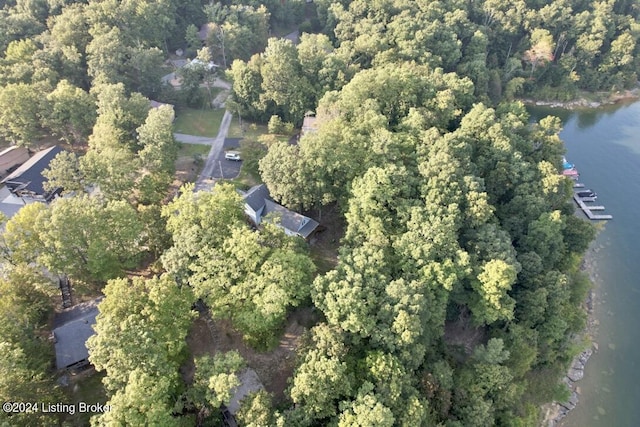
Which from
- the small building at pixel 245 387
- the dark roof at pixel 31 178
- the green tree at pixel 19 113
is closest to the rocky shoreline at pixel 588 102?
the small building at pixel 245 387

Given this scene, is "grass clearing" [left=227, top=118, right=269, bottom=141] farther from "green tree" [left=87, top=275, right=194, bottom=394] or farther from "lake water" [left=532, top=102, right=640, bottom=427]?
"lake water" [left=532, top=102, right=640, bottom=427]

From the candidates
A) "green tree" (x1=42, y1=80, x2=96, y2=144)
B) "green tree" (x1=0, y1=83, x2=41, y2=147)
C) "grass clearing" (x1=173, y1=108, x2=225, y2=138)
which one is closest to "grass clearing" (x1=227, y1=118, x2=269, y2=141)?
"grass clearing" (x1=173, y1=108, x2=225, y2=138)

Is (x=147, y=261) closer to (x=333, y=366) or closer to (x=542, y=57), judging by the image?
(x=333, y=366)

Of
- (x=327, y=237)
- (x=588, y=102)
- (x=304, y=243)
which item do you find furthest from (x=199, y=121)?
(x=588, y=102)

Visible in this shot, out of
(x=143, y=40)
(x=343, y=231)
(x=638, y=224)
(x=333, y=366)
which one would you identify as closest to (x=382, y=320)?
(x=333, y=366)

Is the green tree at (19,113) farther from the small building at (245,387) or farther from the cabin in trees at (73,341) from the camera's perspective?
the small building at (245,387)

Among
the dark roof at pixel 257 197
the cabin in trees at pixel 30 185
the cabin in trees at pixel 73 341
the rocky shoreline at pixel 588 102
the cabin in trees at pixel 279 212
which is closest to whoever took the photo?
the cabin in trees at pixel 73 341

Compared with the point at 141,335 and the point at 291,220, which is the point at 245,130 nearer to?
the point at 291,220
